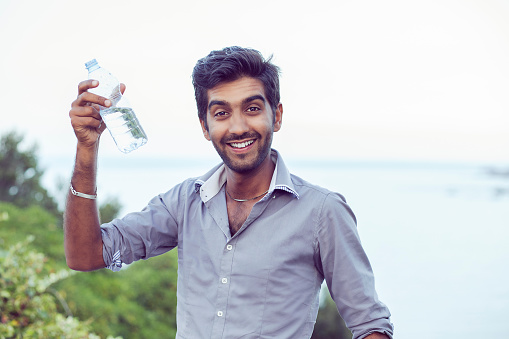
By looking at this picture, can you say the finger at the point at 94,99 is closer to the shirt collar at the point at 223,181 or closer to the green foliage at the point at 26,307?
the shirt collar at the point at 223,181

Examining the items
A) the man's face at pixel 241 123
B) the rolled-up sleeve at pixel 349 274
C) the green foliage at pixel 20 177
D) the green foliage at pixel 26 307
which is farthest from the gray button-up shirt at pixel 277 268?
the green foliage at pixel 20 177

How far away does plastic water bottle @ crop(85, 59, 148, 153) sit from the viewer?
5.56 feet

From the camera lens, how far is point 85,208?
1565mm

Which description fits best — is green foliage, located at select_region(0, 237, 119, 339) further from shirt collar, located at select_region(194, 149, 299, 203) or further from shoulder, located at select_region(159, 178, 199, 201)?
shirt collar, located at select_region(194, 149, 299, 203)

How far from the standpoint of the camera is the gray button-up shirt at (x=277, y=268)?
1.45 m

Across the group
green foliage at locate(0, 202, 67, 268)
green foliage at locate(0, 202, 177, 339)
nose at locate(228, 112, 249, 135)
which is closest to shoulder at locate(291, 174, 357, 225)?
nose at locate(228, 112, 249, 135)

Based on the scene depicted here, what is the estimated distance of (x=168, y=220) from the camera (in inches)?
68.2

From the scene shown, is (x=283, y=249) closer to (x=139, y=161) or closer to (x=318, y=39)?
(x=318, y=39)

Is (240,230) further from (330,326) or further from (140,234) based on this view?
(330,326)

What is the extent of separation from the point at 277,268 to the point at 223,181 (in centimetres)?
41

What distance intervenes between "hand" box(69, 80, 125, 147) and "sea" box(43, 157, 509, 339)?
191 millimetres

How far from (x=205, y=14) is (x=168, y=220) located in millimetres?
12815

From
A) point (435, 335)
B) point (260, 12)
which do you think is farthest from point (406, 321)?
point (260, 12)

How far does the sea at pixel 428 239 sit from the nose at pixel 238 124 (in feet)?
1.53
